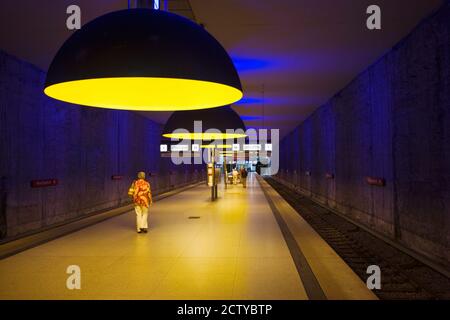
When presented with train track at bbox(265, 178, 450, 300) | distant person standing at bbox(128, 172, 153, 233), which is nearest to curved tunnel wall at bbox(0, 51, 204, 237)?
distant person standing at bbox(128, 172, 153, 233)

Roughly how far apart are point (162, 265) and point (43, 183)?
21.1ft

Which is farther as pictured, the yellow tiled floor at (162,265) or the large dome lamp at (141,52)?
the yellow tiled floor at (162,265)

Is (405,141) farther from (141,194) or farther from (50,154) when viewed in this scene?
(50,154)

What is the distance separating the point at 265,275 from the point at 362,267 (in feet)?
14.4

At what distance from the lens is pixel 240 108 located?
71.7ft

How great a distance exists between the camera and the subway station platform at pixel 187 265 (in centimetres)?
539

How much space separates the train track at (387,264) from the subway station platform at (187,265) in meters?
1.17

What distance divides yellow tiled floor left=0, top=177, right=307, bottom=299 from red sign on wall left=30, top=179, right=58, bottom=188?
191 cm

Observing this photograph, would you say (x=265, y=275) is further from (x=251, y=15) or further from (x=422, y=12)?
(x=422, y=12)

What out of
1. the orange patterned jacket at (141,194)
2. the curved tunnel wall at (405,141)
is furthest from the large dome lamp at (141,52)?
the orange patterned jacket at (141,194)

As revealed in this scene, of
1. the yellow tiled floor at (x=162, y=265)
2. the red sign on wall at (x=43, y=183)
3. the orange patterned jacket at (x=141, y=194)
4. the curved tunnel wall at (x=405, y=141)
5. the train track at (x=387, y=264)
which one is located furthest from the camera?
the red sign on wall at (x=43, y=183)

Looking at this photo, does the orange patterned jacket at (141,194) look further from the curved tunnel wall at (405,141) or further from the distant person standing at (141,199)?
the curved tunnel wall at (405,141)

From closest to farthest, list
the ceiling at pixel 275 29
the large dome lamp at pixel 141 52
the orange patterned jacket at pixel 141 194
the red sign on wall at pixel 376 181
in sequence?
the large dome lamp at pixel 141 52 < the ceiling at pixel 275 29 < the orange patterned jacket at pixel 141 194 < the red sign on wall at pixel 376 181
